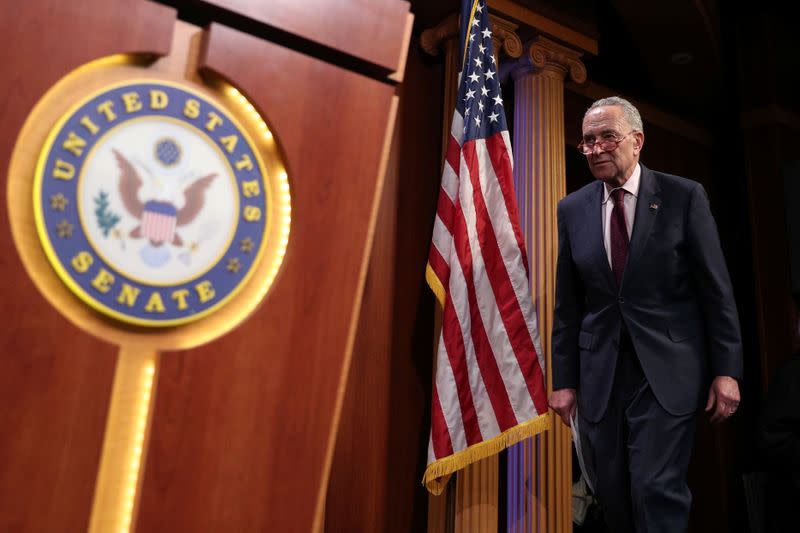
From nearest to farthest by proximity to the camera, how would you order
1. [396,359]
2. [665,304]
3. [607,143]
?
[665,304]
[607,143]
[396,359]

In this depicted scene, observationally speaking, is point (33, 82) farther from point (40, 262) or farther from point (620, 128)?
point (620, 128)

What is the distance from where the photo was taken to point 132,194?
1.23m

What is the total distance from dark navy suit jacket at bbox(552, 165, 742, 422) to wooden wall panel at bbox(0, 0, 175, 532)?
4.74 ft

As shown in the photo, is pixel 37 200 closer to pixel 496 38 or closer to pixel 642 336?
pixel 642 336

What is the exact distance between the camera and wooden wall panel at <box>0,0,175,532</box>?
1.10 m

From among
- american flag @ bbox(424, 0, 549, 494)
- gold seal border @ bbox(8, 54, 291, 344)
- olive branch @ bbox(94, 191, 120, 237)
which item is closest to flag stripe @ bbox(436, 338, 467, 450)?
american flag @ bbox(424, 0, 549, 494)

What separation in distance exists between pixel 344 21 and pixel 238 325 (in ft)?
2.04

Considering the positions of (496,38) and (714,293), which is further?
(496,38)

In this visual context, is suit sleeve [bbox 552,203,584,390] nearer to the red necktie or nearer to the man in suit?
the man in suit

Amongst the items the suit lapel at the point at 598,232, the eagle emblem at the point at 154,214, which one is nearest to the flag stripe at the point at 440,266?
the suit lapel at the point at 598,232

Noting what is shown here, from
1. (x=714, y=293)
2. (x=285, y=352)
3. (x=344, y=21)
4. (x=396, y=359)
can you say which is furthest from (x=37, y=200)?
(x=396, y=359)

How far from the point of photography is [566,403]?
2.29 m

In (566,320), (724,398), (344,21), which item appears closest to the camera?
(344,21)

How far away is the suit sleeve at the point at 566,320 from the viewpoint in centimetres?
231
